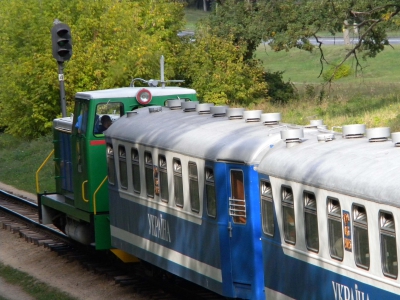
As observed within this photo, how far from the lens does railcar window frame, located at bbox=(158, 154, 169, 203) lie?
11.8 meters

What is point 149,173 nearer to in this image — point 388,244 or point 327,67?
point 388,244

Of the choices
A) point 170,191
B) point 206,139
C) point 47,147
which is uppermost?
point 206,139

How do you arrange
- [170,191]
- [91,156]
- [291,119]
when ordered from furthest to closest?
[291,119] < [91,156] < [170,191]

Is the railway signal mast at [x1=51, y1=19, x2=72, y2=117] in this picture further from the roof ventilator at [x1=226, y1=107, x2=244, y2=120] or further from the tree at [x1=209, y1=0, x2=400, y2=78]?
the tree at [x1=209, y1=0, x2=400, y2=78]

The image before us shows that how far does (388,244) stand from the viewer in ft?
23.4

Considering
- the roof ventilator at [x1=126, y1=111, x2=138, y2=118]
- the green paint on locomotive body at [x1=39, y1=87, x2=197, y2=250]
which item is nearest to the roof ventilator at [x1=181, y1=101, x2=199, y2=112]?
the roof ventilator at [x1=126, y1=111, x2=138, y2=118]

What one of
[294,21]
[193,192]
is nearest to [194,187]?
[193,192]

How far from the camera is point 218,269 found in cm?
1038

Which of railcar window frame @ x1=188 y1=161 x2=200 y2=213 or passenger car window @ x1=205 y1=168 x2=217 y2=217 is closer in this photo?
passenger car window @ x1=205 y1=168 x2=217 y2=217

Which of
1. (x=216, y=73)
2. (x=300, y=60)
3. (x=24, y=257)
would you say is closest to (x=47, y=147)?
(x=216, y=73)

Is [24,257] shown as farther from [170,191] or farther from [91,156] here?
[170,191]

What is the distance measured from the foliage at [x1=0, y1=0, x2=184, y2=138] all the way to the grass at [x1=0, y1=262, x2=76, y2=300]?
1438cm

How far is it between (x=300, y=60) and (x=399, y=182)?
2501 inches

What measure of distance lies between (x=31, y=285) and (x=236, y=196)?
19.2 ft
